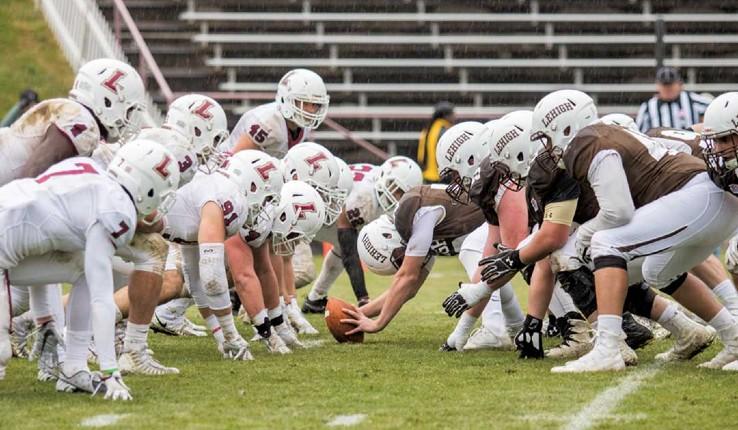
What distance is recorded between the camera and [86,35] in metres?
16.8

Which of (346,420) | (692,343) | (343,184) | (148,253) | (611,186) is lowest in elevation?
(692,343)

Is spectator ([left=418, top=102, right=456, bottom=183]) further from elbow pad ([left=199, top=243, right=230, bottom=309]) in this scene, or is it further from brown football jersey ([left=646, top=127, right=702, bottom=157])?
elbow pad ([left=199, top=243, right=230, bottom=309])

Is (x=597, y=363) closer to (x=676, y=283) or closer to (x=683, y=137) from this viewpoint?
(x=676, y=283)

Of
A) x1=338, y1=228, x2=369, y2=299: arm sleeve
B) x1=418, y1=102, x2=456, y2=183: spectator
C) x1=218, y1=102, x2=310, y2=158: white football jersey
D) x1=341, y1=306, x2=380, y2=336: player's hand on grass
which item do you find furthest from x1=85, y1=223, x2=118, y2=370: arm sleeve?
x1=418, y1=102, x2=456, y2=183: spectator

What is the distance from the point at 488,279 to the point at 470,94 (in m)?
13.1

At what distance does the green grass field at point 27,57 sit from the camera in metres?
17.6

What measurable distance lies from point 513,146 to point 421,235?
998mm

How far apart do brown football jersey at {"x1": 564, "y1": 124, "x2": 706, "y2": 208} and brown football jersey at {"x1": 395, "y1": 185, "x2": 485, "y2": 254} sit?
1497 mm

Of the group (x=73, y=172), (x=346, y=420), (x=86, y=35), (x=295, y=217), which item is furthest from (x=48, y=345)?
(x=86, y=35)

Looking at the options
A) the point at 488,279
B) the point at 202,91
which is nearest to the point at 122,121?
the point at 488,279

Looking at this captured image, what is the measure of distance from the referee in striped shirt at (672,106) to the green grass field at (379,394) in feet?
15.9

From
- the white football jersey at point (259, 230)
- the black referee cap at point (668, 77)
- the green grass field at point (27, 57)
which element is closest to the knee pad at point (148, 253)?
the white football jersey at point (259, 230)

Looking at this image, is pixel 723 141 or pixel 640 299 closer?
pixel 723 141

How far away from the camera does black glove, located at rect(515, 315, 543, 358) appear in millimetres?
6328
